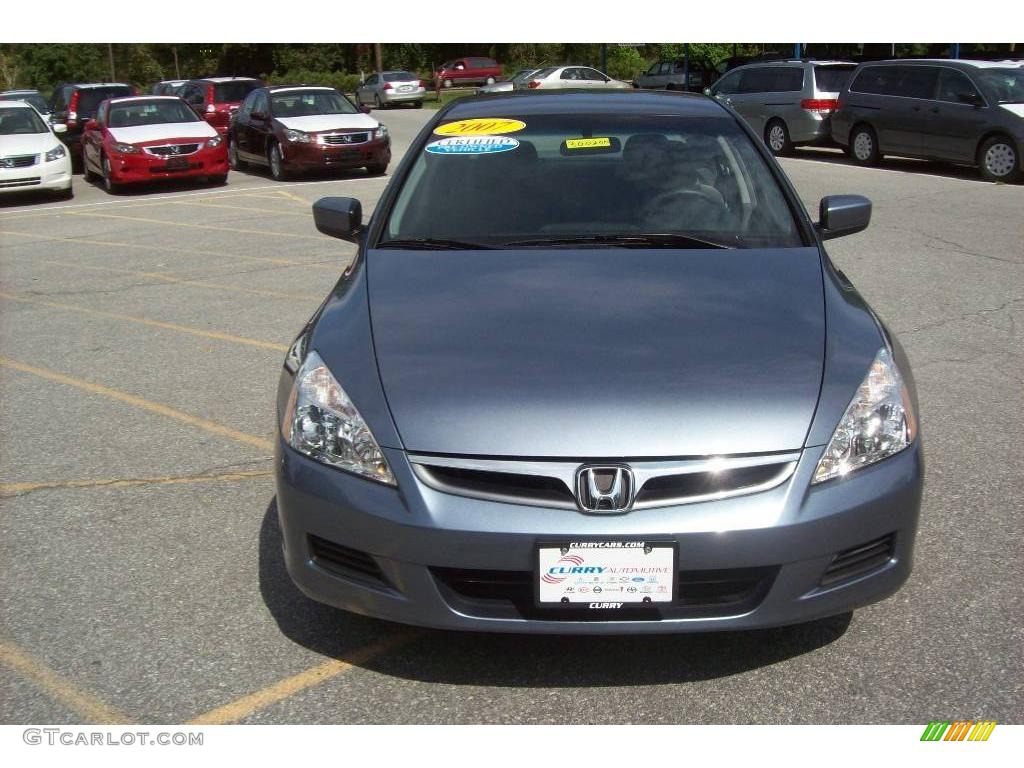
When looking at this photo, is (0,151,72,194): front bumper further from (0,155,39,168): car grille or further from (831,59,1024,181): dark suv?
(831,59,1024,181): dark suv

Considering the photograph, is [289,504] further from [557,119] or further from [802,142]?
[802,142]

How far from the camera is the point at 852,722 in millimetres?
3043

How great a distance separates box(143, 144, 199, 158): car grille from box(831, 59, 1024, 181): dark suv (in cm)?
1025

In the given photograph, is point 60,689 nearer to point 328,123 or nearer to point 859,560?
point 859,560

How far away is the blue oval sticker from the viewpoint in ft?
15.4

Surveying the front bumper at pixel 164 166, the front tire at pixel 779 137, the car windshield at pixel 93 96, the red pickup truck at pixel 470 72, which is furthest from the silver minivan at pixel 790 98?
the red pickup truck at pixel 470 72

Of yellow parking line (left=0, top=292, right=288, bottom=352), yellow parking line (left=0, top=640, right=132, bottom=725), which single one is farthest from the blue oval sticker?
yellow parking line (left=0, top=292, right=288, bottom=352)

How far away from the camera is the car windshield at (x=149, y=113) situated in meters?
19.0

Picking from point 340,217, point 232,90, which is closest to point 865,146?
point 232,90

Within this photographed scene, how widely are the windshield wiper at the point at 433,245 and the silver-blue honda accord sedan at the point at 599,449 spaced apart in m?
0.21

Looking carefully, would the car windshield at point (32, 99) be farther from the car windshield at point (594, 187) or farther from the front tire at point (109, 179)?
the car windshield at point (594, 187)

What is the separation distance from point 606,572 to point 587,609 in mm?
131

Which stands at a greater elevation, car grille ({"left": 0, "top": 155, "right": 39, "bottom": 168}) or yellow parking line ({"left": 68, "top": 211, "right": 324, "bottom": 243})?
car grille ({"left": 0, "top": 155, "right": 39, "bottom": 168})

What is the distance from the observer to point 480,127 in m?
4.88
